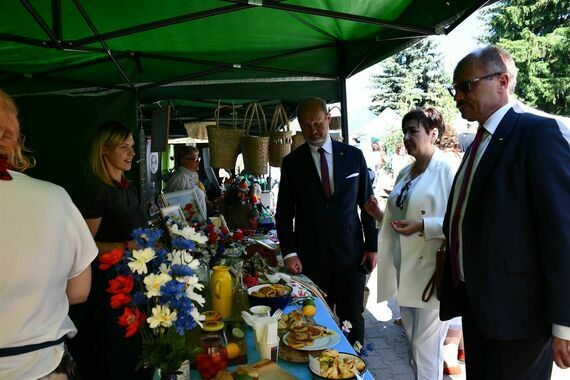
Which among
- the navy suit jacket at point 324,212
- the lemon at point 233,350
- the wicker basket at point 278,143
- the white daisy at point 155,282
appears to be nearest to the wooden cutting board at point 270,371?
the lemon at point 233,350

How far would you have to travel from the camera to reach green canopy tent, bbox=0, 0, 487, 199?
2.56 metres

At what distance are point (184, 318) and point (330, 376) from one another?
1.69 feet

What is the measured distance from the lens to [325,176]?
2.79 m

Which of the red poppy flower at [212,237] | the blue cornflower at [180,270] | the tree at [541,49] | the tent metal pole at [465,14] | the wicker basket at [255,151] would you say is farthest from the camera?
the tree at [541,49]

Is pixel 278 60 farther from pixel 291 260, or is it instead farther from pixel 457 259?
pixel 457 259

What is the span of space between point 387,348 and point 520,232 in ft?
8.55

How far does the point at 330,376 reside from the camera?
4.35 feet

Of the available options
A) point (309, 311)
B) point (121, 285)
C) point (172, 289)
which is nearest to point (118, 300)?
point (121, 285)

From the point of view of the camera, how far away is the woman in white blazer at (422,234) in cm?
247

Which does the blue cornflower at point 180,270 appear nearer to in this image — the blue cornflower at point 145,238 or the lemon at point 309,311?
the blue cornflower at point 145,238

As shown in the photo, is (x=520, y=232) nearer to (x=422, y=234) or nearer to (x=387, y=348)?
(x=422, y=234)

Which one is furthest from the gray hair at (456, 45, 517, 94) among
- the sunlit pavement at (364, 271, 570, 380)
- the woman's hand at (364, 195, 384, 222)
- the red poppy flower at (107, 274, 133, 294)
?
the sunlit pavement at (364, 271, 570, 380)

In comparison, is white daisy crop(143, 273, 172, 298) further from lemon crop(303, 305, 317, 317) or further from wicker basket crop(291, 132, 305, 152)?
wicker basket crop(291, 132, 305, 152)

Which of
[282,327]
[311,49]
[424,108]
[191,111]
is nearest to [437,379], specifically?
[282,327]
